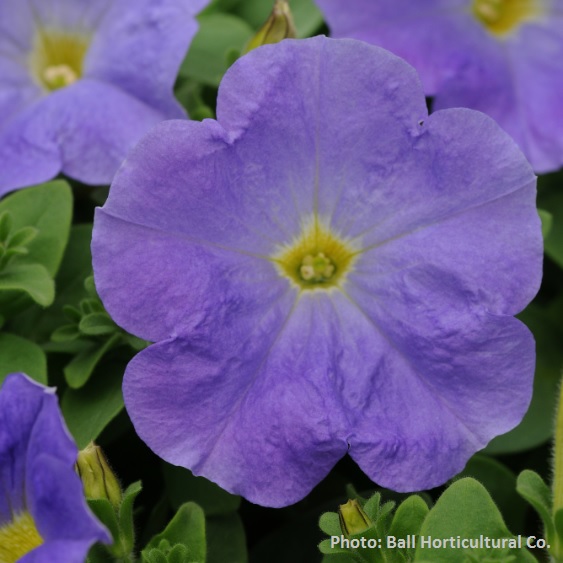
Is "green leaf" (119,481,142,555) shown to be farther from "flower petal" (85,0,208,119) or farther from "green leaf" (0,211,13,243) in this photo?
"flower petal" (85,0,208,119)

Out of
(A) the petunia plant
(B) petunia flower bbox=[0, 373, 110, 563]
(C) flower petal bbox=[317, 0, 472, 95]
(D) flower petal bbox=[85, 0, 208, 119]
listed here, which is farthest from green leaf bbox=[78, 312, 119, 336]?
(C) flower petal bbox=[317, 0, 472, 95]

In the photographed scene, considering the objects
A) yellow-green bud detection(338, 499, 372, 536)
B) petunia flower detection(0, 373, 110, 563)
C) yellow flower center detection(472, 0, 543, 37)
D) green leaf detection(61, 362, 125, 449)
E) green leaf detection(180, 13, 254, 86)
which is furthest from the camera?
yellow flower center detection(472, 0, 543, 37)

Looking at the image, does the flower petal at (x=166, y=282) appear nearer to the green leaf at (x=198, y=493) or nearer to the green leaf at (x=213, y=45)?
the green leaf at (x=198, y=493)

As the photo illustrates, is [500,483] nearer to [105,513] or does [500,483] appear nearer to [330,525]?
[330,525]

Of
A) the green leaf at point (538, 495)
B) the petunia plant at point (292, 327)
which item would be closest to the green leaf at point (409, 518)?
the petunia plant at point (292, 327)

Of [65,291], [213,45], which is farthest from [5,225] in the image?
[213,45]

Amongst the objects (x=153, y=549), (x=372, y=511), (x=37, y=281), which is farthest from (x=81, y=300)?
(x=372, y=511)

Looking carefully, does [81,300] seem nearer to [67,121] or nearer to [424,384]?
[67,121]
